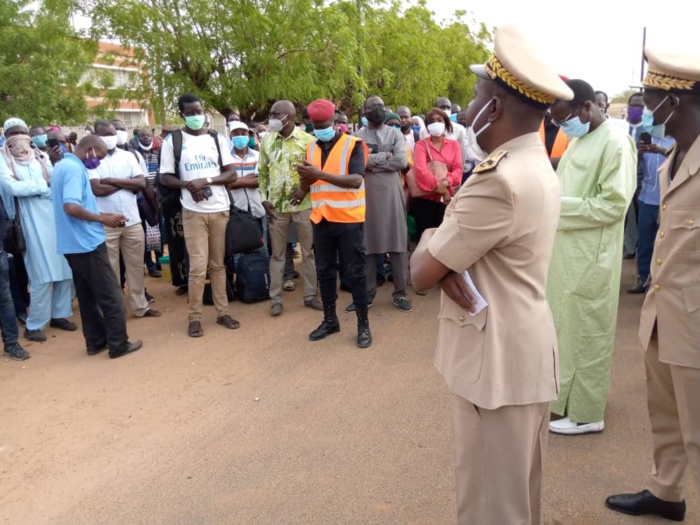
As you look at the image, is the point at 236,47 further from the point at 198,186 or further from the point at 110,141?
the point at 198,186

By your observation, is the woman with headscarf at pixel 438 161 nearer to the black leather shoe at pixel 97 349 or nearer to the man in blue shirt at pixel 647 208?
the man in blue shirt at pixel 647 208

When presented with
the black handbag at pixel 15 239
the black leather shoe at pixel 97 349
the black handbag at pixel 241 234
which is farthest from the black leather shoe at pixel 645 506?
the black handbag at pixel 15 239

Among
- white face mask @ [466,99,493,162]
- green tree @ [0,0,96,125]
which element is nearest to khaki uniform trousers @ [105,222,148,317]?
white face mask @ [466,99,493,162]

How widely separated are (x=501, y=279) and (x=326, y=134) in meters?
3.47

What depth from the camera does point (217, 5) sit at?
470 inches

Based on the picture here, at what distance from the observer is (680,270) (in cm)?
229

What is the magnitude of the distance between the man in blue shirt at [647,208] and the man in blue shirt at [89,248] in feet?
16.4

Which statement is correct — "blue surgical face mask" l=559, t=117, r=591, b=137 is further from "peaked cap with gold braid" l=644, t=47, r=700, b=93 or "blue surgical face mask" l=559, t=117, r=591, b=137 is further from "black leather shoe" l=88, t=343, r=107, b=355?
"black leather shoe" l=88, t=343, r=107, b=355

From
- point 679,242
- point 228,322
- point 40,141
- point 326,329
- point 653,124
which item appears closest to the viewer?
point 679,242

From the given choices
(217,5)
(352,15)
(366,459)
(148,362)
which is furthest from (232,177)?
(352,15)

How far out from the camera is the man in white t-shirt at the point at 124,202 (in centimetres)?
565

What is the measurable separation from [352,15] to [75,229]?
11.3 meters

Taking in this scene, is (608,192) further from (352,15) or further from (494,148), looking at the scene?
(352,15)

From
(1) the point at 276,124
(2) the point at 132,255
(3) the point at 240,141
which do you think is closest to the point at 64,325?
(2) the point at 132,255
